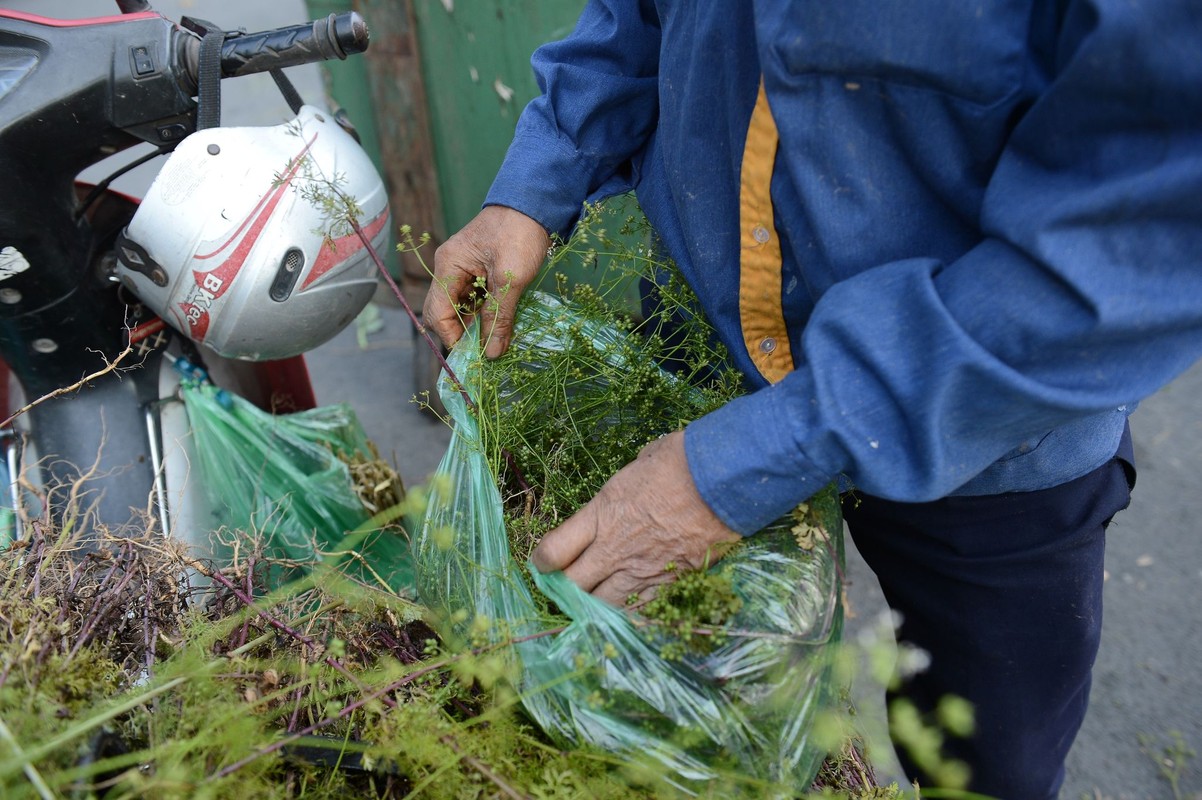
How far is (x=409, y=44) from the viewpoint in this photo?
9.44ft

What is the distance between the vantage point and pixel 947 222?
1.01 m

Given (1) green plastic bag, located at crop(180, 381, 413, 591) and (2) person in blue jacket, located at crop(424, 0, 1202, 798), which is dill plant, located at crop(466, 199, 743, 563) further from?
(1) green plastic bag, located at crop(180, 381, 413, 591)

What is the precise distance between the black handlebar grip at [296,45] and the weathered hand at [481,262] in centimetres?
34

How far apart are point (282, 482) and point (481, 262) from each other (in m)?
0.72

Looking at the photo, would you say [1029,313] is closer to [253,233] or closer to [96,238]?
[253,233]

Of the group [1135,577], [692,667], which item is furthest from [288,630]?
[1135,577]

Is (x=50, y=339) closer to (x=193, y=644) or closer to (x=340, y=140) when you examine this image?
(x=340, y=140)

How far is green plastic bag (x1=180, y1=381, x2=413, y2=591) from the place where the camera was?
1.67 metres

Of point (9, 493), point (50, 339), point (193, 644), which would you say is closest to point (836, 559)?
point (193, 644)

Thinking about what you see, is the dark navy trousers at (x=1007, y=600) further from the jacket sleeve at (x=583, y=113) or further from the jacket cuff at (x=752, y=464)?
the jacket sleeve at (x=583, y=113)

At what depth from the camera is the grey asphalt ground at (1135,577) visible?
217cm

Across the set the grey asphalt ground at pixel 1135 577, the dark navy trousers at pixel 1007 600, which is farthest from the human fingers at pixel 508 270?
the grey asphalt ground at pixel 1135 577

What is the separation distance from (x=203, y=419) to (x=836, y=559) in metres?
1.26

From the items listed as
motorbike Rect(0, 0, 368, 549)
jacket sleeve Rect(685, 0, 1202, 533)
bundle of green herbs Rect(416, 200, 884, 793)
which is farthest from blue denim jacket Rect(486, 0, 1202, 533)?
motorbike Rect(0, 0, 368, 549)
